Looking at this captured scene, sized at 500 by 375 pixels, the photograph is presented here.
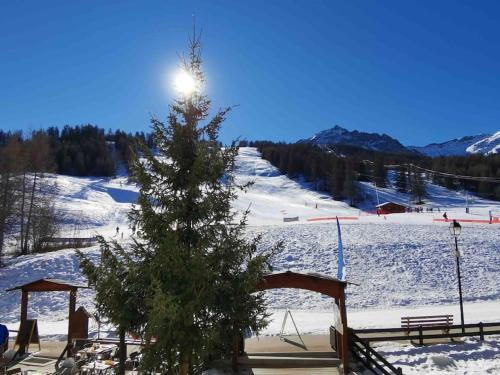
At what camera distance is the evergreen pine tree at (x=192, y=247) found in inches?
340

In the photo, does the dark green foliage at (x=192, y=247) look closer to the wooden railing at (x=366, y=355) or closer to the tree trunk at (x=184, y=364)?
the tree trunk at (x=184, y=364)

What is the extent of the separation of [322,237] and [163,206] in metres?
28.1

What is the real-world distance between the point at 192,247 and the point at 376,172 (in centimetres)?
11928

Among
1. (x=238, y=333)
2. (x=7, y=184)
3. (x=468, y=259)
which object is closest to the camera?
(x=238, y=333)

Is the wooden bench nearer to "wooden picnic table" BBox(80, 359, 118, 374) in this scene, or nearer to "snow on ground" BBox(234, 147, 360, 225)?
"wooden picnic table" BBox(80, 359, 118, 374)

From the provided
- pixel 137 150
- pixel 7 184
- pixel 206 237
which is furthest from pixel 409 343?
pixel 7 184

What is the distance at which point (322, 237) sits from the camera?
120ft

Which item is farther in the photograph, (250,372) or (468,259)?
(468,259)

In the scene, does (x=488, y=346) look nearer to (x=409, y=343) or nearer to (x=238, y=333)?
(x=409, y=343)

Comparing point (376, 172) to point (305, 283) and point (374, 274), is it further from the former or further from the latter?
point (305, 283)

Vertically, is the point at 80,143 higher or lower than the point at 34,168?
higher

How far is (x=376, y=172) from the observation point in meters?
122

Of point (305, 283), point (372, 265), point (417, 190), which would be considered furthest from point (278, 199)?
point (305, 283)

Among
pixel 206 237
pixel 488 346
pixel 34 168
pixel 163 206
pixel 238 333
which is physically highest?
pixel 34 168
